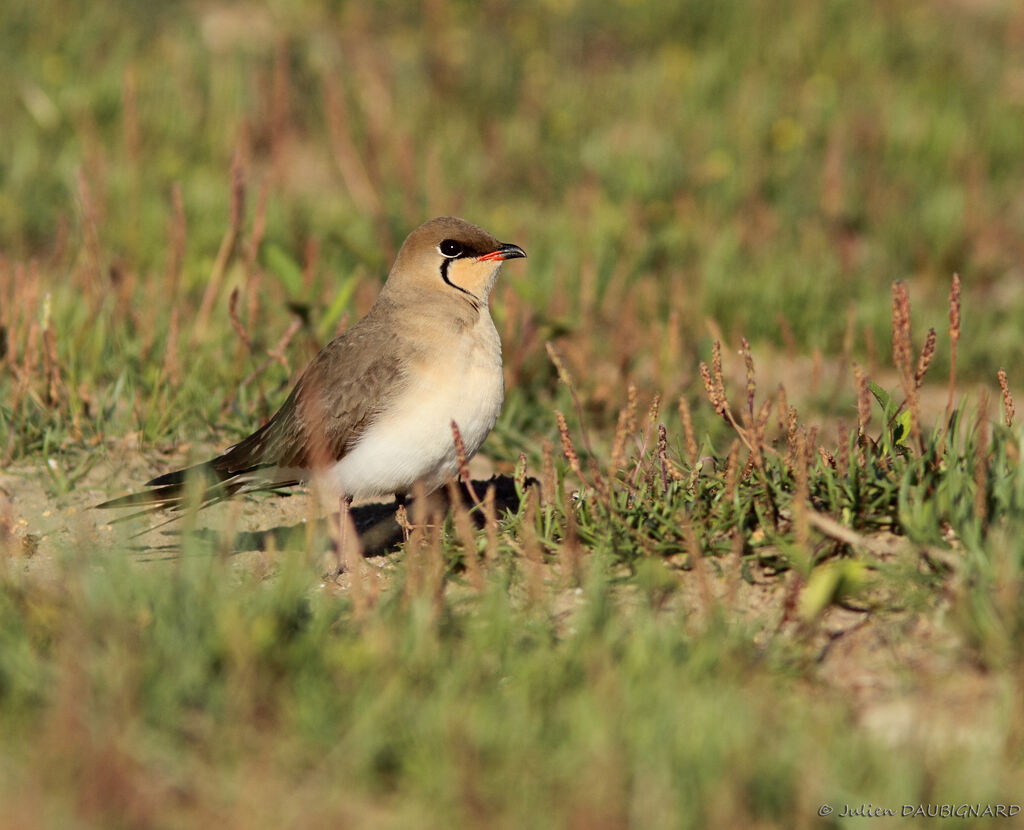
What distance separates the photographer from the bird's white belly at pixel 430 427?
4250 mm

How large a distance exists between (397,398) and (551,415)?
63.1 inches

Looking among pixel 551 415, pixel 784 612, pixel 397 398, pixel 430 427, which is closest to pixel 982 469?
pixel 784 612

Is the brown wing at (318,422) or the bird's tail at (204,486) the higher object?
the brown wing at (318,422)

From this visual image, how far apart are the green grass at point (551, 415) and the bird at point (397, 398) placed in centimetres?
29

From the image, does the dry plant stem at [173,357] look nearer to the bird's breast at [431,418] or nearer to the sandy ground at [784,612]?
the sandy ground at [784,612]

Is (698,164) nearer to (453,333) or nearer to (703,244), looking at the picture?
(703,244)

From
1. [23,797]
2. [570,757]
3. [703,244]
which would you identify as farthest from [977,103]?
[23,797]

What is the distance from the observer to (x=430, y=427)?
424cm

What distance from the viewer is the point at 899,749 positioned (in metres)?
2.84

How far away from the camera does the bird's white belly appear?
167 inches

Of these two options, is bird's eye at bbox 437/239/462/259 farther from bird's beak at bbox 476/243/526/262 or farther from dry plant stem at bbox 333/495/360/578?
dry plant stem at bbox 333/495/360/578

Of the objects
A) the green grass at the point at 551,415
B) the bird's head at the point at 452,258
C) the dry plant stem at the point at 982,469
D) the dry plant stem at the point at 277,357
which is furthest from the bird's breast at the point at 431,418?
the dry plant stem at the point at 982,469

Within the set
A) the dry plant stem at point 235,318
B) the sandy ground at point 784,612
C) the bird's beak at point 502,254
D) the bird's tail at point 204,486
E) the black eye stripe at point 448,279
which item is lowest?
the sandy ground at point 784,612

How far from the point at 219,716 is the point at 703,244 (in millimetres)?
5180
